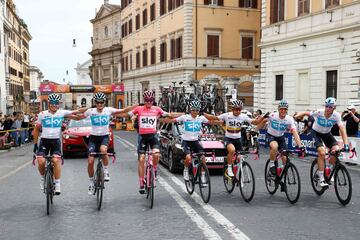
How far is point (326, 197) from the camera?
8961 mm

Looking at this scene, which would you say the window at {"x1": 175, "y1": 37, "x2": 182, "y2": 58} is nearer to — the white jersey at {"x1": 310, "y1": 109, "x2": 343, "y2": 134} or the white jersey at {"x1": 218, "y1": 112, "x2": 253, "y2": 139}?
the white jersey at {"x1": 218, "y1": 112, "x2": 253, "y2": 139}

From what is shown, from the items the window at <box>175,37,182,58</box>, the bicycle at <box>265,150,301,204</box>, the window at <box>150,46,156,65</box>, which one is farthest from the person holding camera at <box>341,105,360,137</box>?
the window at <box>150,46,156,65</box>

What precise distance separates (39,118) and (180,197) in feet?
9.84

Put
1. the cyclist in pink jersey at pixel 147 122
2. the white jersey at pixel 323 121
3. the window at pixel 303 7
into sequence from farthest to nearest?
the window at pixel 303 7 → the white jersey at pixel 323 121 → the cyclist in pink jersey at pixel 147 122

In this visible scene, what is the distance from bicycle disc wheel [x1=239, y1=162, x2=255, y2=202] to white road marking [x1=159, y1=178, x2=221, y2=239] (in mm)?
1120

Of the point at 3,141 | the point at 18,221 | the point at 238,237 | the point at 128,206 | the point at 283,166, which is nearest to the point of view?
the point at 238,237

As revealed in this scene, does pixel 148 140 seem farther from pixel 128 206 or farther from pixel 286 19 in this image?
pixel 286 19

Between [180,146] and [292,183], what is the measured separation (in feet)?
14.1

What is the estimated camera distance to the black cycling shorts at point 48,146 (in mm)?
8195

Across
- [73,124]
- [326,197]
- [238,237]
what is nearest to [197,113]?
[326,197]

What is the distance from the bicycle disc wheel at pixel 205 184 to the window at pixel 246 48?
34.5m

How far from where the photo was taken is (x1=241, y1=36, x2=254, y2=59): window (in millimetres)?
42250

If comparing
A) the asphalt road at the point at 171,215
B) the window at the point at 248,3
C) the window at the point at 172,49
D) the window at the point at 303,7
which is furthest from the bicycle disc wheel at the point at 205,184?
the window at the point at 172,49

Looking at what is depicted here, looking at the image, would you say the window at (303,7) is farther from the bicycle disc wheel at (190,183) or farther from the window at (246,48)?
the bicycle disc wheel at (190,183)
